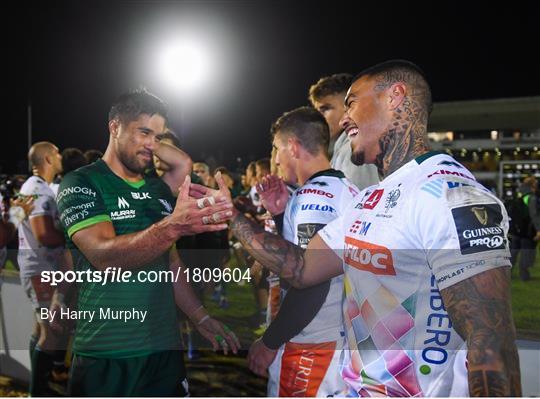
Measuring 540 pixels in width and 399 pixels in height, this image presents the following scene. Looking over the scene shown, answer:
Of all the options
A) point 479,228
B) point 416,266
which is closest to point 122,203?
point 416,266

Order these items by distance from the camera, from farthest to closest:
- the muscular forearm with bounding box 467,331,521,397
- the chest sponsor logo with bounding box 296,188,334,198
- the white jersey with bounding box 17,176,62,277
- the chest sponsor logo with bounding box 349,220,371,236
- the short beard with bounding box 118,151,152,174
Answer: the white jersey with bounding box 17,176,62,277
the short beard with bounding box 118,151,152,174
the chest sponsor logo with bounding box 296,188,334,198
the chest sponsor logo with bounding box 349,220,371,236
the muscular forearm with bounding box 467,331,521,397

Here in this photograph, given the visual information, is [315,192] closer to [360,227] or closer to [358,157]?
[358,157]

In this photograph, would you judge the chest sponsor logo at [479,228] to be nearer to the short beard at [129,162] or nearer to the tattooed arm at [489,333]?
the tattooed arm at [489,333]

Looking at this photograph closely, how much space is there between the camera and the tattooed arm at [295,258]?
2412mm

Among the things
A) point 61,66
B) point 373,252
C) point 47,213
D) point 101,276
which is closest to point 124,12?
point 61,66

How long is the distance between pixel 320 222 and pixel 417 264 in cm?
105

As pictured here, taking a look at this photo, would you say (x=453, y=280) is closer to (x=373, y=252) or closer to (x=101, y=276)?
(x=373, y=252)

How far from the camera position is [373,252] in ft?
5.77

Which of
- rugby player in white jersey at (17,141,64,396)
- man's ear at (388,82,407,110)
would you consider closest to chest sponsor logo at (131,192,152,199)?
man's ear at (388,82,407,110)

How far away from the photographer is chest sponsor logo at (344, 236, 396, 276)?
5.60 ft

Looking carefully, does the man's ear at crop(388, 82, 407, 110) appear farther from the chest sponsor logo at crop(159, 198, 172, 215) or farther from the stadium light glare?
the stadium light glare

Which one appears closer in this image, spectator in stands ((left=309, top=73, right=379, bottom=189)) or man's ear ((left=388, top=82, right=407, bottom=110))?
man's ear ((left=388, top=82, right=407, bottom=110))

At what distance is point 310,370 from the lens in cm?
273

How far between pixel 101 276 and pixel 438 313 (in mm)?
1747
